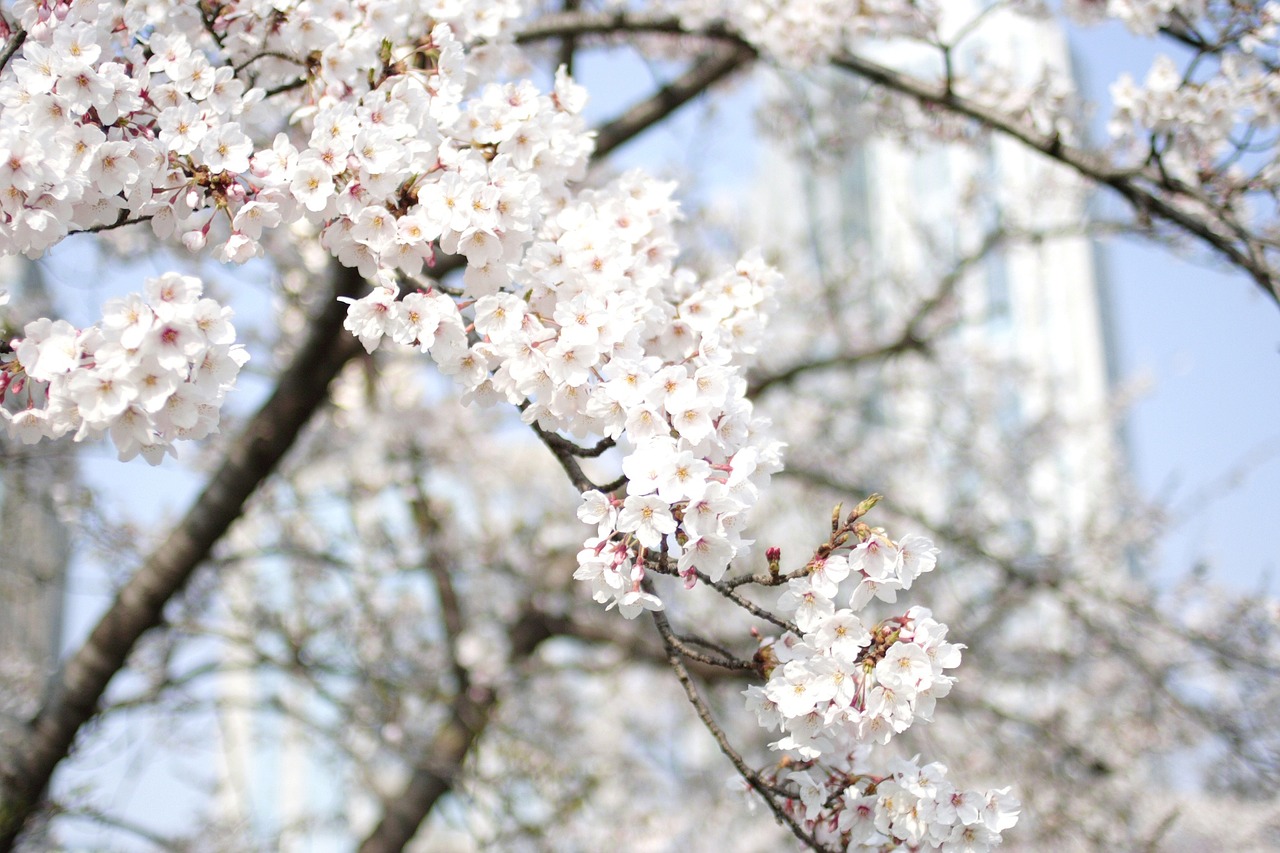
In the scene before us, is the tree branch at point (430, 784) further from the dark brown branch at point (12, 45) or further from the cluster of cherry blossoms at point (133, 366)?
the dark brown branch at point (12, 45)

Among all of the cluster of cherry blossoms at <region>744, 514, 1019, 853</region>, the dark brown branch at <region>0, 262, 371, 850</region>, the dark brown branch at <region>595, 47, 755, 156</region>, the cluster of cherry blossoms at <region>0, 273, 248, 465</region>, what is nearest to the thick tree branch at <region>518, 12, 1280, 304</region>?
the dark brown branch at <region>595, 47, 755, 156</region>

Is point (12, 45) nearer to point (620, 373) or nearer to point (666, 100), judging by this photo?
point (620, 373)

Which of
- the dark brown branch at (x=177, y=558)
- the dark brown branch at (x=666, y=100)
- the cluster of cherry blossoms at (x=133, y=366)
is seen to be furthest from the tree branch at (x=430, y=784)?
the cluster of cherry blossoms at (x=133, y=366)

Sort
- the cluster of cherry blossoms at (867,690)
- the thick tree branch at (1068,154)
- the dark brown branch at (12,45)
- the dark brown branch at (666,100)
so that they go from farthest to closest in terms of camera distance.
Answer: the dark brown branch at (666,100)
the thick tree branch at (1068,154)
the dark brown branch at (12,45)
the cluster of cherry blossoms at (867,690)

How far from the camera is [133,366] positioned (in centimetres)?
128

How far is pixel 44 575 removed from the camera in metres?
3.88

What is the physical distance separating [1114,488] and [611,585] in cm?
702

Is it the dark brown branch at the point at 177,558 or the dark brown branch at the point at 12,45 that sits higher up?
the dark brown branch at the point at 12,45

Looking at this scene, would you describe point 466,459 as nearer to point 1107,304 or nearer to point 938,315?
point 938,315

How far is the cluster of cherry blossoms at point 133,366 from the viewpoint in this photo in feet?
4.23

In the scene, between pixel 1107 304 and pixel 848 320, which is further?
pixel 1107 304

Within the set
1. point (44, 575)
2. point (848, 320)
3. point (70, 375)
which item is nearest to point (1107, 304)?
point (848, 320)

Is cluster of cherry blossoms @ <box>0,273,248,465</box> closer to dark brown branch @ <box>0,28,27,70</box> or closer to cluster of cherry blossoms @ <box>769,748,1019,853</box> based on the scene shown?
dark brown branch @ <box>0,28,27,70</box>

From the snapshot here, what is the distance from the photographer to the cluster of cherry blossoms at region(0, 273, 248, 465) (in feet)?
4.23
